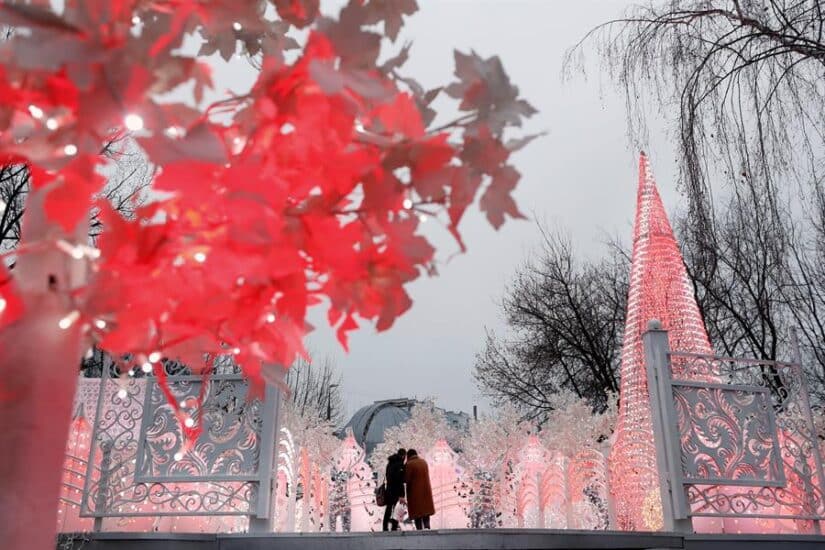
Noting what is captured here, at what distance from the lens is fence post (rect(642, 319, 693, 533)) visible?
21.8 feet

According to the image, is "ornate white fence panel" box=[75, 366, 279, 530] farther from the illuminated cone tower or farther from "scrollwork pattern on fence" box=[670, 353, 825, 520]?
the illuminated cone tower

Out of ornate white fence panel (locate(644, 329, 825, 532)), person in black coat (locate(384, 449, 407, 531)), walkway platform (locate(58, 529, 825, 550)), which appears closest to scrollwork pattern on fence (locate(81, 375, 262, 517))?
walkway platform (locate(58, 529, 825, 550))

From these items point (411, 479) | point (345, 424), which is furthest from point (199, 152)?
point (345, 424)

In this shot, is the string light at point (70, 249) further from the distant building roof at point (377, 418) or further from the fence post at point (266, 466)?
the distant building roof at point (377, 418)

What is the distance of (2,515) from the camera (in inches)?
33.7

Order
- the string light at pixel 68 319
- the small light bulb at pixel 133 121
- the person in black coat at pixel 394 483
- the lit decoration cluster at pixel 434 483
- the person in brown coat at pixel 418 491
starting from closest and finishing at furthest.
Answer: the small light bulb at pixel 133 121, the string light at pixel 68 319, the lit decoration cluster at pixel 434 483, the person in brown coat at pixel 418 491, the person in black coat at pixel 394 483

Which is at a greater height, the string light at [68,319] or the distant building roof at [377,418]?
the distant building roof at [377,418]

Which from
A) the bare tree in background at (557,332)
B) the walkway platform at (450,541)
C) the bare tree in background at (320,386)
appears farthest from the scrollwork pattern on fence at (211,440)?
the bare tree in background at (320,386)

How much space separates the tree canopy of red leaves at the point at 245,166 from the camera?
2.75 feet

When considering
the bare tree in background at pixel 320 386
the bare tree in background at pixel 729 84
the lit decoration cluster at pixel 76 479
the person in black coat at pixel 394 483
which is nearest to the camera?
the bare tree in background at pixel 729 84

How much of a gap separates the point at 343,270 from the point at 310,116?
0.24 m

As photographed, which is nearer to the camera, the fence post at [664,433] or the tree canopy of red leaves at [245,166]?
the tree canopy of red leaves at [245,166]

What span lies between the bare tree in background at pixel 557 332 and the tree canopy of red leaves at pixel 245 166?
17.1 meters

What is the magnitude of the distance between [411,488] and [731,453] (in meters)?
4.19
